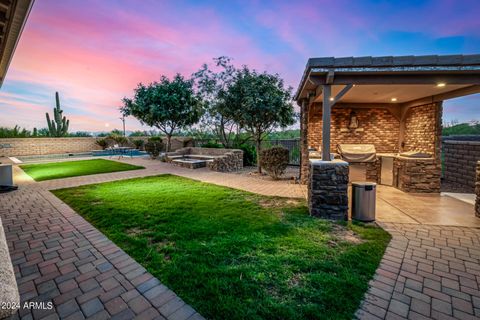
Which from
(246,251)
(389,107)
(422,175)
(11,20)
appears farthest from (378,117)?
(11,20)

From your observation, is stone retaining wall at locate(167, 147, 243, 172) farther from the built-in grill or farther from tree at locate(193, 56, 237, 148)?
the built-in grill

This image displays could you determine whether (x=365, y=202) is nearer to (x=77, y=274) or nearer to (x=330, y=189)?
(x=330, y=189)

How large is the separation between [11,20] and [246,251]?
449cm

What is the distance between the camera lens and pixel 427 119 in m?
6.49

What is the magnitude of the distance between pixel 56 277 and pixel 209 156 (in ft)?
32.2

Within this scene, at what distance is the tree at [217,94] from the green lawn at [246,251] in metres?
6.67

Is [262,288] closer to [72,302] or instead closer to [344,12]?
[72,302]

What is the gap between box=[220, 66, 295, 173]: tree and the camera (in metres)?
8.82

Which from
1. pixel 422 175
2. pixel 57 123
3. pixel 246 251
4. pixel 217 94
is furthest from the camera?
pixel 57 123

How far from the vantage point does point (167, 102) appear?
13.0 metres

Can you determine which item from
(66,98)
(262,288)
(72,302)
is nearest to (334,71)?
(262,288)

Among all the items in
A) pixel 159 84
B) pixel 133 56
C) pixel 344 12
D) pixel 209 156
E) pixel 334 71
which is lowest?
pixel 209 156

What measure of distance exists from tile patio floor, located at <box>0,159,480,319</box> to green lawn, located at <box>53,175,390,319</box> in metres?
0.16

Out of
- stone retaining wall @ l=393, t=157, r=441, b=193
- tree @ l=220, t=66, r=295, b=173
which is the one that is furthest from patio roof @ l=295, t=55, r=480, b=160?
tree @ l=220, t=66, r=295, b=173
